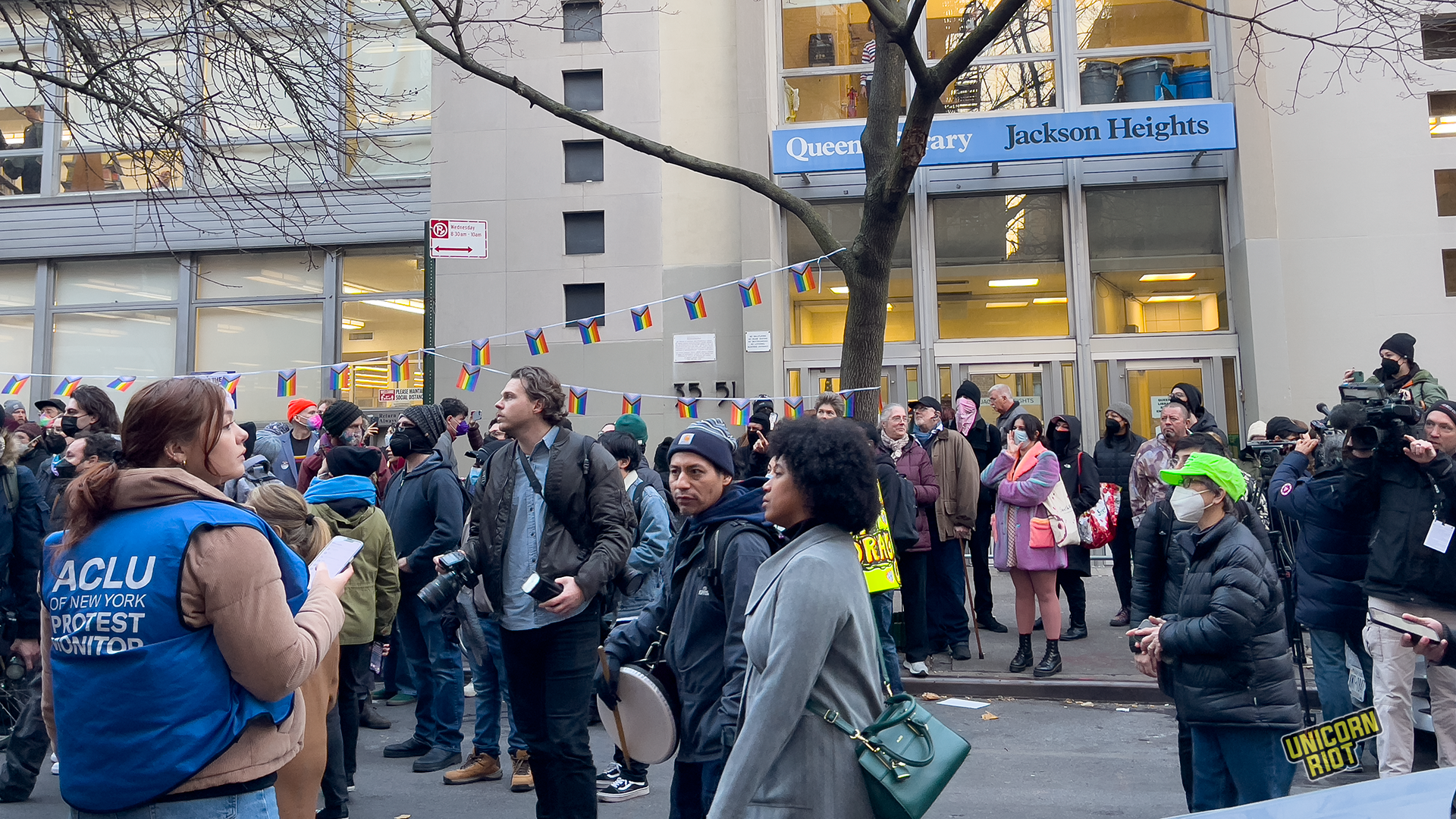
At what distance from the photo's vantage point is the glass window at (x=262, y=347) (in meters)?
16.7

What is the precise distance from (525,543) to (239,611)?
2375 mm

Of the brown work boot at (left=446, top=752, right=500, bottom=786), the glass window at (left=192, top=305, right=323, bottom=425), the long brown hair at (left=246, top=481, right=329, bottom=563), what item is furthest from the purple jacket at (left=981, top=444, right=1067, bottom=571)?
the glass window at (left=192, top=305, right=323, bottom=425)

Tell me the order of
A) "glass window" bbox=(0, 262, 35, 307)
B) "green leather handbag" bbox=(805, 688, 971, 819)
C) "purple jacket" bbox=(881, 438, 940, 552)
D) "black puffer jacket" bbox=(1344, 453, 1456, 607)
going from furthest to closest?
"glass window" bbox=(0, 262, 35, 307)
"purple jacket" bbox=(881, 438, 940, 552)
"black puffer jacket" bbox=(1344, 453, 1456, 607)
"green leather handbag" bbox=(805, 688, 971, 819)

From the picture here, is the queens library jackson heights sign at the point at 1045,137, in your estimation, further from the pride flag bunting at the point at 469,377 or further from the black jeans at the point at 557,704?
the black jeans at the point at 557,704

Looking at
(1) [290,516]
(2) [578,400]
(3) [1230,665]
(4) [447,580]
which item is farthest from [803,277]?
(3) [1230,665]

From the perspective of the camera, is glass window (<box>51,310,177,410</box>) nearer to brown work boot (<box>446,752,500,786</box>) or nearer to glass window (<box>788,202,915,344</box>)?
glass window (<box>788,202,915,344</box>)

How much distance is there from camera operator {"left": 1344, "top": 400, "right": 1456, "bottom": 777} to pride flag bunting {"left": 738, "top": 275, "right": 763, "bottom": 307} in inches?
304

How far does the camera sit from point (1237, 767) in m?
4.14

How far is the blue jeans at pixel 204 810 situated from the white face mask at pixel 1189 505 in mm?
3729

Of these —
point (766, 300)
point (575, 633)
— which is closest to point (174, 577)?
point (575, 633)

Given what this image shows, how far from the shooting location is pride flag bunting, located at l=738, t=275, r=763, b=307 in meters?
12.7

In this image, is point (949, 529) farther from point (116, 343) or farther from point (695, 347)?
point (116, 343)

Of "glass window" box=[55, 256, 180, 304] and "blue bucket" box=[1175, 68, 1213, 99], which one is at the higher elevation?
"blue bucket" box=[1175, 68, 1213, 99]

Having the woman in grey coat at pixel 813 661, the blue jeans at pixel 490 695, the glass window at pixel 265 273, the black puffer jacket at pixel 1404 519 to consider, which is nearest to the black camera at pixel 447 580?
the blue jeans at pixel 490 695
